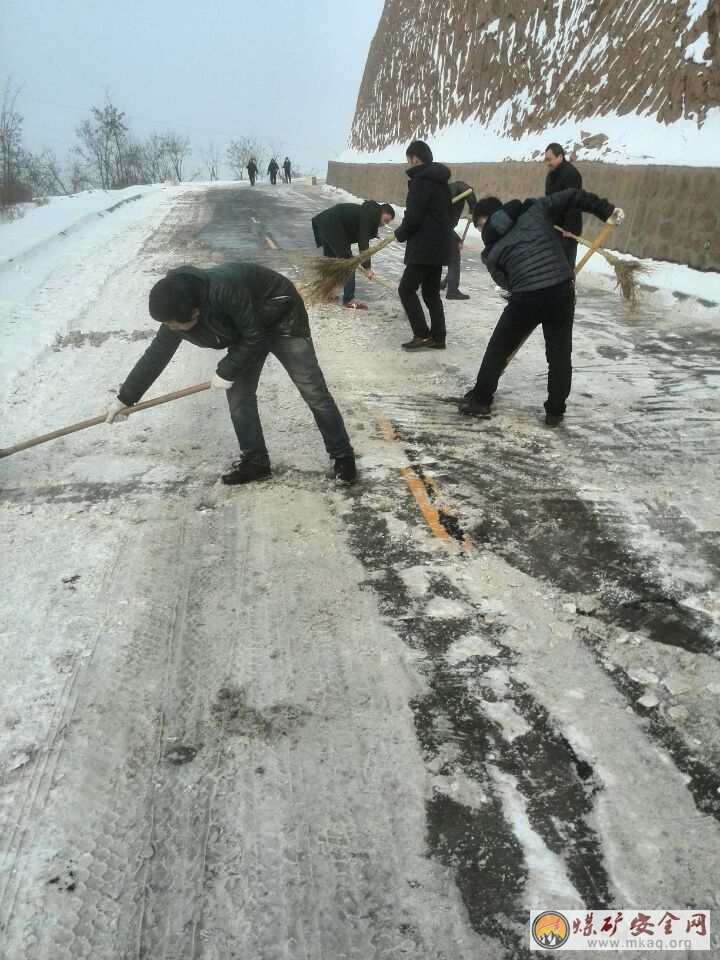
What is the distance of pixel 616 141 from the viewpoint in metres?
11.8

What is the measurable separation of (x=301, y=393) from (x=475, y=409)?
1685mm

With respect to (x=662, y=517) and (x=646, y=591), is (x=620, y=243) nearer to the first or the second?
(x=662, y=517)

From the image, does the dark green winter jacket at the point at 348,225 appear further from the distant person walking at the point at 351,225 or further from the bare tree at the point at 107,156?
the bare tree at the point at 107,156

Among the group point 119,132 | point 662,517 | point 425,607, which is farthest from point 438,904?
point 119,132

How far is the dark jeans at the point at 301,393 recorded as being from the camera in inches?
150

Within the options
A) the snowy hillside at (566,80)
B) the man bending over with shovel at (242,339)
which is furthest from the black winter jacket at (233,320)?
the snowy hillside at (566,80)

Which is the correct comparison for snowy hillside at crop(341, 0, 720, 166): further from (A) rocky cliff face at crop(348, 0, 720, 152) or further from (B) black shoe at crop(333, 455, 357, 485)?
(B) black shoe at crop(333, 455, 357, 485)

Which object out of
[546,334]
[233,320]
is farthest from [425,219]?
[233,320]

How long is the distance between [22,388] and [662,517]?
210 inches

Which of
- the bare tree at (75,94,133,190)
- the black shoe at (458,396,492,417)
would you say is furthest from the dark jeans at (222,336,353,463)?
the bare tree at (75,94,133,190)

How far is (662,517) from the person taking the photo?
11.6 feet

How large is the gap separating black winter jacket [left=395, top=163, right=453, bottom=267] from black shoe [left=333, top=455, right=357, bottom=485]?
301 cm

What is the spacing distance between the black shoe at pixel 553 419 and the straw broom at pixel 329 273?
10.3 ft

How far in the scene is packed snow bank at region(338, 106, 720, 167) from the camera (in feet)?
32.0
